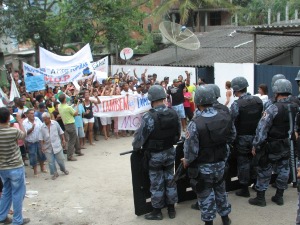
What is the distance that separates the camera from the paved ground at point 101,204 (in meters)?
5.43

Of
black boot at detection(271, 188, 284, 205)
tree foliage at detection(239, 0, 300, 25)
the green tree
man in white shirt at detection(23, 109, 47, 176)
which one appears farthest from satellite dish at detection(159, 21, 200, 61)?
tree foliage at detection(239, 0, 300, 25)

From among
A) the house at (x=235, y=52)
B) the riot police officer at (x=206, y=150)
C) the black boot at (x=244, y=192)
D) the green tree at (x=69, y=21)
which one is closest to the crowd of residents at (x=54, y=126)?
the black boot at (x=244, y=192)

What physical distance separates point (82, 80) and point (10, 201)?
8554mm

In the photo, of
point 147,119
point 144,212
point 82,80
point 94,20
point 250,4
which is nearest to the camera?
point 147,119

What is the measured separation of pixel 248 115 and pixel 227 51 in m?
14.0

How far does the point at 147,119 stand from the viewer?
525 centimetres

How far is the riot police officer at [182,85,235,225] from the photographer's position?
4.68m

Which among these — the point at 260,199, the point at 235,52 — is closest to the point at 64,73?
the point at 235,52

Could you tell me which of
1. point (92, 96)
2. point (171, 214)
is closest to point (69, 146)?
point (92, 96)

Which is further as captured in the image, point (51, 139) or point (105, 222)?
point (51, 139)

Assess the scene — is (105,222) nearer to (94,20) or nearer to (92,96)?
(92,96)

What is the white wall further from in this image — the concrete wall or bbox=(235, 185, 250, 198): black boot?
bbox=(235, 185, 250, 198): black boot

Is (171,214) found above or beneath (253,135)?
beneath

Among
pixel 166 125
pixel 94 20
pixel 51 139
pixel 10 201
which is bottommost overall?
pixel 10 201
